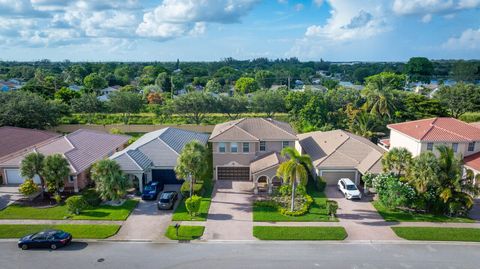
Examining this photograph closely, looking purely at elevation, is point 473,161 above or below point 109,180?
above

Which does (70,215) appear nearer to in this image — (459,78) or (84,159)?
(84,159)

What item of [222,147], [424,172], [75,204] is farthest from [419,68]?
[75,204]

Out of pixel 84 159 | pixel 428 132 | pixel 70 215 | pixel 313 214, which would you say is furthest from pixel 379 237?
pixel 84 159

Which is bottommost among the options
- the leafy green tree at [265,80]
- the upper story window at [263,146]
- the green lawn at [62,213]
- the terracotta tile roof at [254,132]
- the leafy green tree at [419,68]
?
the green lawn at [62,213]

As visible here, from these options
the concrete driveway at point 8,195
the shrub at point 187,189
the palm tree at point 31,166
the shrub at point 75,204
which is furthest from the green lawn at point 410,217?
the concrete driveway at point 8,195

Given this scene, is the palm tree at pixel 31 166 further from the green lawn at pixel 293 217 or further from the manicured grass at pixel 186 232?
the green lawn at pixel 293 217

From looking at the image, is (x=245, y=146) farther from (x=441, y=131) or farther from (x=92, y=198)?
(x=441, y=131)

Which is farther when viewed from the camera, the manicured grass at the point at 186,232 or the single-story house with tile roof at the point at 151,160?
the single-story house with tile roof at the point at 151,160
